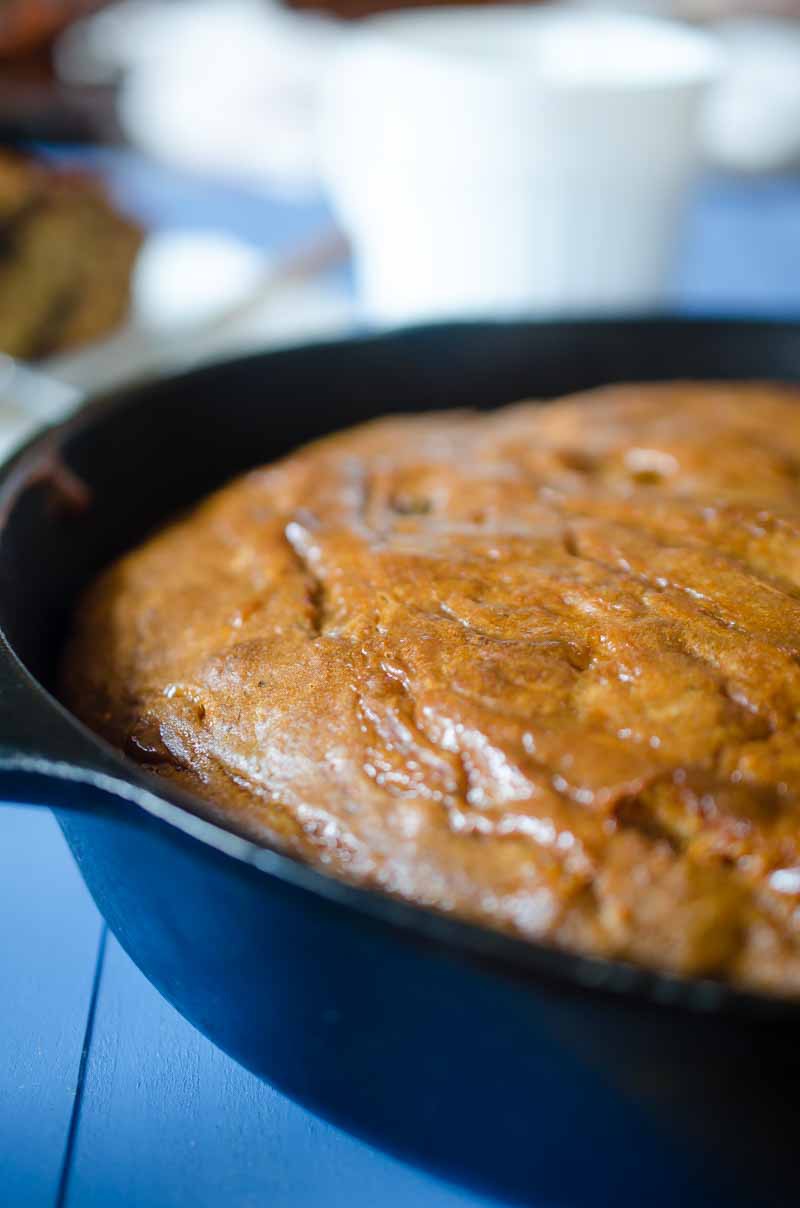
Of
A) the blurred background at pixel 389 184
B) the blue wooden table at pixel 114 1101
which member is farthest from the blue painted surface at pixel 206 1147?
the blurred background at pixel 389 184

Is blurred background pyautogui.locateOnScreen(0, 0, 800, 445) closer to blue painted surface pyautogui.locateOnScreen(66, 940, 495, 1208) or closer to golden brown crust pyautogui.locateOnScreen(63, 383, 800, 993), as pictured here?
golden brown crust pyautogui.locateOnScreen(63, 383, 800, 993)

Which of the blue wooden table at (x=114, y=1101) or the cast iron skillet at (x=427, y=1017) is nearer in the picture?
the cast iron skillet at (x=427, y=1017)

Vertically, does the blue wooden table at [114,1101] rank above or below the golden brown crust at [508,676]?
below

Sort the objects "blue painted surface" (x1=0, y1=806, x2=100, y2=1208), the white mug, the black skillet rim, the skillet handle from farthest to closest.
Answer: the white mug
"blue painted surface" (x1=0, y1=806, x2=100, y2=1208)
the skillet handle
the black skillet rim

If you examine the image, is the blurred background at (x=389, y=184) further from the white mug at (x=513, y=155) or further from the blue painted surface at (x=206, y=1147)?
the blue painted surface at (x=206, y=1147)

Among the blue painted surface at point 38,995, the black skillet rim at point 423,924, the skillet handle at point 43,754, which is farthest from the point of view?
the blue painted surface at point 38,995

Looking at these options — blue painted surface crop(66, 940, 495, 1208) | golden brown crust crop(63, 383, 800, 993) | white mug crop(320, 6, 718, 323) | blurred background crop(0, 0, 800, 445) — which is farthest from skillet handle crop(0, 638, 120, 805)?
white mug crop(320, 6, 718, 323)

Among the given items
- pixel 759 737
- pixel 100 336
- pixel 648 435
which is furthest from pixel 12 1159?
pixel 100 336

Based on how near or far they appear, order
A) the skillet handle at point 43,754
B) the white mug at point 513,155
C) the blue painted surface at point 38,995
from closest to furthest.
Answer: the skillet handle at point 43,754 → the blue painted surface at point 38,995 → the white mug at point 513,155
